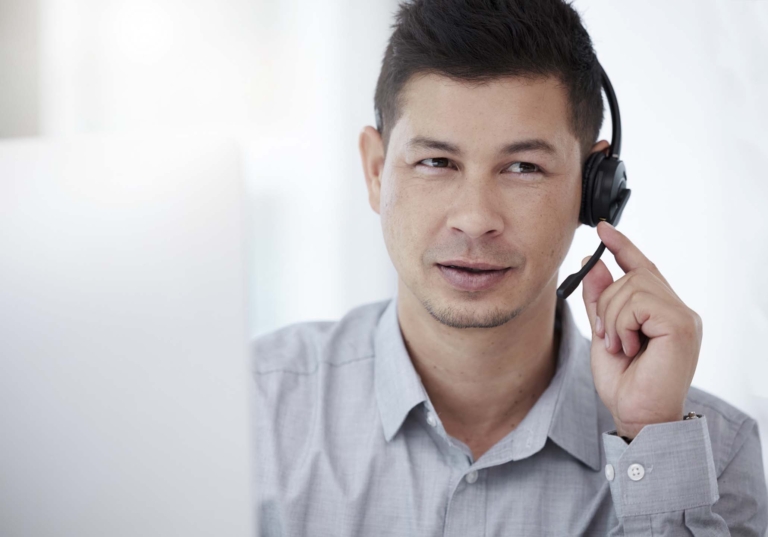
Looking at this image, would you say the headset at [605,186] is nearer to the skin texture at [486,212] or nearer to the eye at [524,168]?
the skin texture at [486,212]

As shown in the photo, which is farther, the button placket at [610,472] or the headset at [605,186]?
the headset at [605,186]

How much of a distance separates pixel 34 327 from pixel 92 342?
0.05 meters

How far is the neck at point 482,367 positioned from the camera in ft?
4.45

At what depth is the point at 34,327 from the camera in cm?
53

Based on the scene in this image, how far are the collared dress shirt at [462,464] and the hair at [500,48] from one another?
20.5 inches

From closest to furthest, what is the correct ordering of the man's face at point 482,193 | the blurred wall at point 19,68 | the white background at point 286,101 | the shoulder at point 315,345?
1. the man's face at point 482,193
2. the shoulder at point 315,345
3. the white background at point 286,101
4. the blurred wall at point 19,68

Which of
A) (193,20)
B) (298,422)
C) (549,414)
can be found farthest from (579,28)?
(193,20)

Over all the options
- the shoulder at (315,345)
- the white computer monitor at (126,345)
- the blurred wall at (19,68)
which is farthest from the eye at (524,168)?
the blurred wall at (19,68)

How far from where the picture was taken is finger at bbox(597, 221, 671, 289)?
1.19 meters

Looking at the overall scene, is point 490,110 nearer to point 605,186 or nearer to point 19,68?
point 605,186

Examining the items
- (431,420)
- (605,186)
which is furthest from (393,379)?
(605,186)

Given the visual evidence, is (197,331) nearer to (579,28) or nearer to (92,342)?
(92,342)

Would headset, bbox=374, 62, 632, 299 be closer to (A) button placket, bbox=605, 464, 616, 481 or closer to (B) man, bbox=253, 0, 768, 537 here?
(B) man, bbox=253, 0, 768, 537

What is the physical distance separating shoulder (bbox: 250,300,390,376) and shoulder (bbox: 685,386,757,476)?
0.66 m
